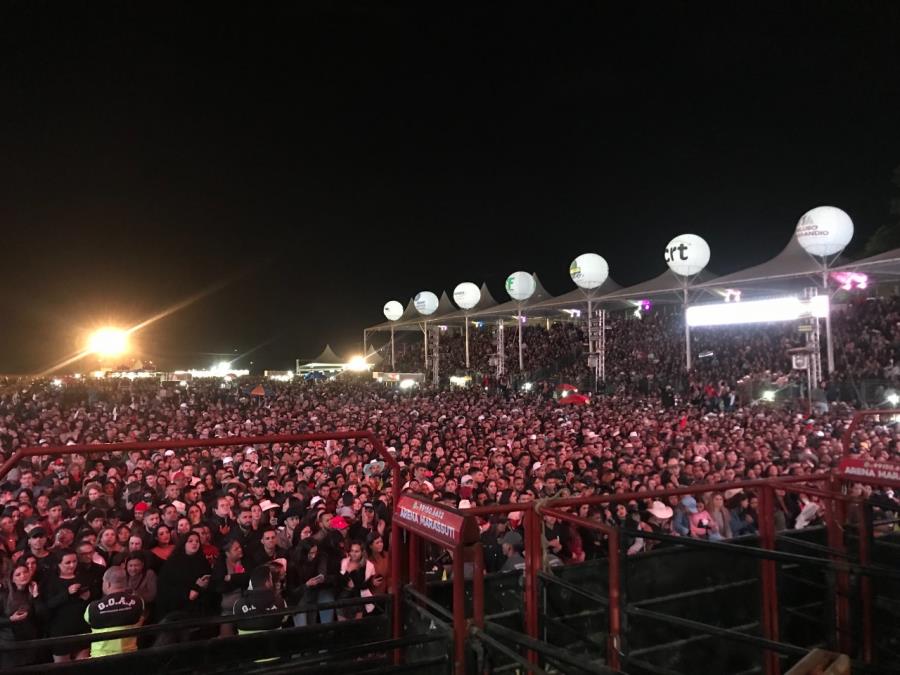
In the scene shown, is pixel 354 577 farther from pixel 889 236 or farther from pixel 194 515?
pixel 889 236

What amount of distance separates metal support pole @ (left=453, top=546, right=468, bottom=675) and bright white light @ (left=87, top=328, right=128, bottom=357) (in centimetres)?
6734

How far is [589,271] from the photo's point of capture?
26109 millimetres

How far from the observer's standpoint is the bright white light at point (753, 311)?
19.7 metres

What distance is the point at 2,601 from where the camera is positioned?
188 inches

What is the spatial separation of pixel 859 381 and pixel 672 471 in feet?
39.7

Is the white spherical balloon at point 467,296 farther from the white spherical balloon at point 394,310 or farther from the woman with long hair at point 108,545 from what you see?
the woman with long hair at point 108,545

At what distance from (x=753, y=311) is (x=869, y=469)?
18.2m

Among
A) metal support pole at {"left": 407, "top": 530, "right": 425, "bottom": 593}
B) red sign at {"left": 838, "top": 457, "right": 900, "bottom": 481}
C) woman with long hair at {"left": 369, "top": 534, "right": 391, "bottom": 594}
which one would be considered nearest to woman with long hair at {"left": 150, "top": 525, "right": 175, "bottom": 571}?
woman with long hair at {"left": 369, "top": 534, "right": 391, "bottom": 594}

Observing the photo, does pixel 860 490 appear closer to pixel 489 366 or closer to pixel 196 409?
pixel 196 409

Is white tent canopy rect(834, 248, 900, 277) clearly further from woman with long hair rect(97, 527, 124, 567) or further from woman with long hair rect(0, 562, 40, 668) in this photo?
woman with long hair rect(0, 562, 40, 668)

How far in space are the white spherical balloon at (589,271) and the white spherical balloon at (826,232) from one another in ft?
26.9

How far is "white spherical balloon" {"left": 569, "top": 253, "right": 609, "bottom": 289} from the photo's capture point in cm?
2616

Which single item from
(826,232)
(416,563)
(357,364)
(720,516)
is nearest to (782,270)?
(826,232)

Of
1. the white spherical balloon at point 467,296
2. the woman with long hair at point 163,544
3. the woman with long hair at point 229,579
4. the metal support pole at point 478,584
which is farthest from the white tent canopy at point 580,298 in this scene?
the metal support pole at point 478,584
